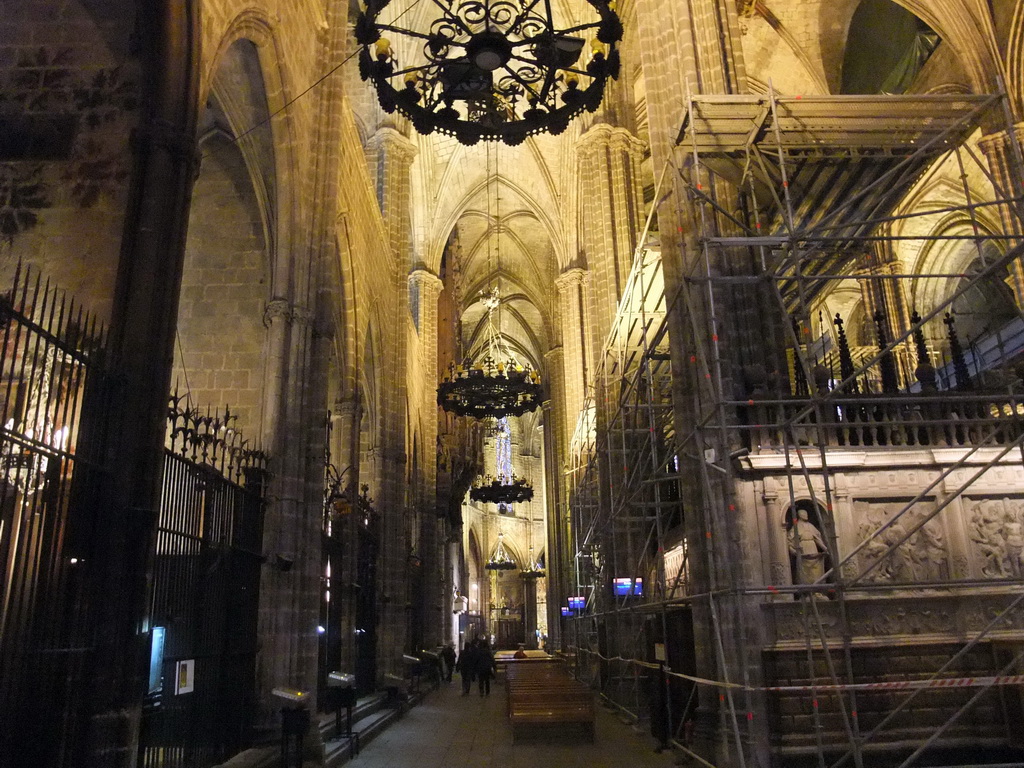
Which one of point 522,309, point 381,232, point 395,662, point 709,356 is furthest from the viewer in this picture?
point 522,309

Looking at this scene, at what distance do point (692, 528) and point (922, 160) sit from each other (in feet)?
14.2

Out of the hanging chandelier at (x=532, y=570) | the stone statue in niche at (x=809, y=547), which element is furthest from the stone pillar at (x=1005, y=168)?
the hanging chandelier at (x=532, y=570)

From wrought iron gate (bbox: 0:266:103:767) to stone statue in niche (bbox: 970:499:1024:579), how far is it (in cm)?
748

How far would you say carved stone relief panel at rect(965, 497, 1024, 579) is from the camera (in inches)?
290

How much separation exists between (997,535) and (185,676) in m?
7.45

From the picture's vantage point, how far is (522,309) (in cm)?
3725

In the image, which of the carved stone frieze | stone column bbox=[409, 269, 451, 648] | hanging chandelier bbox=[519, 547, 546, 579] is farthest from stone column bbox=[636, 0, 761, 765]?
hanging chandelier bbox=[519, 547, 546, 579]

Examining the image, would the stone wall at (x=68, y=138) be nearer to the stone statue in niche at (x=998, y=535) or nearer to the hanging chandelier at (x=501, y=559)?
the stone statue in niche at (x=998, y=535)

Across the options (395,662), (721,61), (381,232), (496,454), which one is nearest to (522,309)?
(496,454)

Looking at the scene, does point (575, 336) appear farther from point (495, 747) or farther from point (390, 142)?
point (495, 747)

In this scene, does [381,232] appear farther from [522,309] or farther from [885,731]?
[522,309]

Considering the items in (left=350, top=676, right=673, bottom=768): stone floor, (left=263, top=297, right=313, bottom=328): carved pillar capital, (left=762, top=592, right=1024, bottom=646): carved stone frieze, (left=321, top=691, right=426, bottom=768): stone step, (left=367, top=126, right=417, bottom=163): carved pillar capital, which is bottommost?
(left=350, top=676, right=673, bottom=768): stone floor

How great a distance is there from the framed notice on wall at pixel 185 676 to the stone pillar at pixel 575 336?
1496 centimetres

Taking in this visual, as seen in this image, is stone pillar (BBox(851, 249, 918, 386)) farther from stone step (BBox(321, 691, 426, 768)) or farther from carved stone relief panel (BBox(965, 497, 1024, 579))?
stone step (BBox(321, 691, 426, 768))
